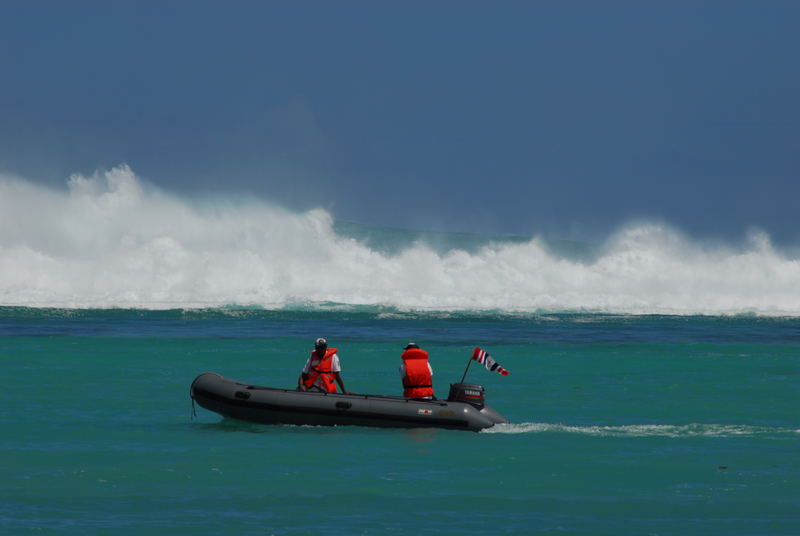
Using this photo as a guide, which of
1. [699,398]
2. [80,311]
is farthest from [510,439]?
[80,311]

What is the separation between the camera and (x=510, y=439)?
60.5ft

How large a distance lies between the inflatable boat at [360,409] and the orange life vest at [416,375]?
329 millimetres

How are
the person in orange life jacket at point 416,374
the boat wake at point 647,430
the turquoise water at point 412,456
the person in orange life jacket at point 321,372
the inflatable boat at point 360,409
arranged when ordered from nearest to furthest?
the turquoise water at point 412,456 → the inflatable boat at point 360,409 → the boat wake at point 647,430 → the person in orange life jacket at point 416,374 → the person in orange life jacket at point 321,372

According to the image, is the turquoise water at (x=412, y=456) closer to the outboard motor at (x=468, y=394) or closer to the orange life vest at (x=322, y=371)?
the outboard motor at (x=468, y=394)

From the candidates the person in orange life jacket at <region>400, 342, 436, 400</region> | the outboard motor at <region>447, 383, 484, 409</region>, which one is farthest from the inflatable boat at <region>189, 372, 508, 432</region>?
the person in orange life jacket at <region>400, 342, 436, 400</region>

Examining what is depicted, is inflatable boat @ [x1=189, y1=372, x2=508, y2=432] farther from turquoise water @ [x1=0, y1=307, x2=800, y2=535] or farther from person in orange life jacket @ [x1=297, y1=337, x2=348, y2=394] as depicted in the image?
person in orange life jacket @ [x1=297, y1=337, x2=348, y2=394]

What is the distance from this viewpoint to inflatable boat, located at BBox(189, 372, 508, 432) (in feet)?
61.8

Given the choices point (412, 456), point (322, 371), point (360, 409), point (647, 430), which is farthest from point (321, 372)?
point (647, 430)

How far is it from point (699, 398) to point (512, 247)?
6011 centimetres

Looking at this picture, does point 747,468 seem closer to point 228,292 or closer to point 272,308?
point 272,308

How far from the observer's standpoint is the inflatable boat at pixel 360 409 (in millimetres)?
18828

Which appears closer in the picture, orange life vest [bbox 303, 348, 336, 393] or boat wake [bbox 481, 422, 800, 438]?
boat wake [bbox 481, 422, 800, 438]

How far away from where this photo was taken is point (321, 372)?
19.4 meters

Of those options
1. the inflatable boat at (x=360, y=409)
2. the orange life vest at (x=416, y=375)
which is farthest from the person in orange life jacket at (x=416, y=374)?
the inflatable boat at (x=360, y=409)
